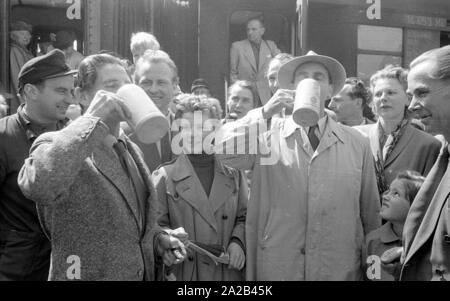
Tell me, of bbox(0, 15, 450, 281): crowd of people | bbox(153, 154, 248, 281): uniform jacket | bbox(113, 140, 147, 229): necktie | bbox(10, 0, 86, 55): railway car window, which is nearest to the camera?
bbox(0, 15, 450, 281): crowd of people

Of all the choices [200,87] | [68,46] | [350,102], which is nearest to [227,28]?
[200,87]

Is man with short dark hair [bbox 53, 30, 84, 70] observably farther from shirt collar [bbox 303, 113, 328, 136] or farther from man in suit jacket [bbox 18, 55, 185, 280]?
man in suit jacket [bbox 18, 55, 185, 280]

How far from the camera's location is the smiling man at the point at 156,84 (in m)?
3.68

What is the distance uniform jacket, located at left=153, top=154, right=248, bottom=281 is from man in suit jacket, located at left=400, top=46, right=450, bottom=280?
3.54 feet

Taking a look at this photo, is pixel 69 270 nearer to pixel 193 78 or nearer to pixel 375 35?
pixel 193 78

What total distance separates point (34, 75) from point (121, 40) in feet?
8.60

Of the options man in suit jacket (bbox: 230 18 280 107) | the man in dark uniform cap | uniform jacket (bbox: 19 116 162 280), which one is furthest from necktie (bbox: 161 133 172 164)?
man in suit jacket (bbox: 230 18 280 107)

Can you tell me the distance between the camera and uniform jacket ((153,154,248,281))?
3.31 meters

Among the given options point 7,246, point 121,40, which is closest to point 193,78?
point 121,40

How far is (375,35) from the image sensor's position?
6656mm

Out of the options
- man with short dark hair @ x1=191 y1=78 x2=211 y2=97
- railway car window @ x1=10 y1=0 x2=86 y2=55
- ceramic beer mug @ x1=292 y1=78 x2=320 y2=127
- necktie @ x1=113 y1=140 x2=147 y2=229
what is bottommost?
necktie @ x1=113 y1=140 x2=147 y2=229

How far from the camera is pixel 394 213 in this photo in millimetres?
3340

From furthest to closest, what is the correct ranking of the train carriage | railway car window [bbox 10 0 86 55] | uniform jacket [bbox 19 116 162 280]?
the train carriage < railway car window [bbox 10 0 86 55] < uniform jacket [bbox 19 116 162 280]

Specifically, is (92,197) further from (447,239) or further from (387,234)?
(387,234)
